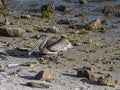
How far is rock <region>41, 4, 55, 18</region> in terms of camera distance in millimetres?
27281

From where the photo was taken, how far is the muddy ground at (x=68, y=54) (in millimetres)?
13383

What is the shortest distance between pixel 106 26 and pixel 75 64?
836 cm

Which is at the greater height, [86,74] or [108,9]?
[86,74]

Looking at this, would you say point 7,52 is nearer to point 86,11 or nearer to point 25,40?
point 25,40

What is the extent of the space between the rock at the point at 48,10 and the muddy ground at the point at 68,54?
1.11 feet

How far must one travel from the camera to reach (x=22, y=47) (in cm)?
1820

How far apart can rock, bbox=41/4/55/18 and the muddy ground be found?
1.11 ft

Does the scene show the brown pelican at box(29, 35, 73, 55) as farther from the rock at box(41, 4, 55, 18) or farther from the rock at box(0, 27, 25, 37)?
the rock at box(41, 4, 55, 18)

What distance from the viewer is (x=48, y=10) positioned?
28.8m

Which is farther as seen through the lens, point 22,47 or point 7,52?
point 22,47

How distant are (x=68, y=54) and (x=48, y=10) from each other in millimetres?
11825

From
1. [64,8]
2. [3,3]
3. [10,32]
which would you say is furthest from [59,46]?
[3,3]

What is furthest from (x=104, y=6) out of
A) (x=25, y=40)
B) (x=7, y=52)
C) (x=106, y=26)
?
(x=7, y=52)

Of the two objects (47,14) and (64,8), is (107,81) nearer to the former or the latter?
(47,14)
